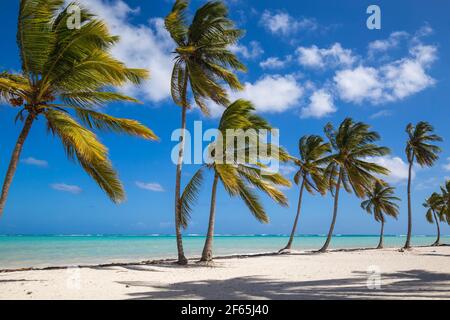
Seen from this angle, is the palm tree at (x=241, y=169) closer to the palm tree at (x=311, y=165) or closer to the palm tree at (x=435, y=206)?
the palm tree at (x=311, y=165)

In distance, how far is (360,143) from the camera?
23.0 m

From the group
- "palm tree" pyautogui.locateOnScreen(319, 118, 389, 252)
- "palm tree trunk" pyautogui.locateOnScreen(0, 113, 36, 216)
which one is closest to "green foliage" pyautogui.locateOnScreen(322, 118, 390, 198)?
"palm tree" pyautogui.locateOnScreen(319, 118, 389, 252)

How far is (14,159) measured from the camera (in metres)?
8.20

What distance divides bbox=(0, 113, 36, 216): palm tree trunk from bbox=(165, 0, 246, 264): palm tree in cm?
575

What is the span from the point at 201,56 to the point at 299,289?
933cm

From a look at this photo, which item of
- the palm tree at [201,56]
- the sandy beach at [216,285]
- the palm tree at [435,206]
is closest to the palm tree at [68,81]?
the sandy beach at [216,285]

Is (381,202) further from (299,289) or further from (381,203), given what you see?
(299,289)

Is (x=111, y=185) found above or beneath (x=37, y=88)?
beneath

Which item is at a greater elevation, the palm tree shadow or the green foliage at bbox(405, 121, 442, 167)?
the green foliage at bbox(405, 121, 442, 167)

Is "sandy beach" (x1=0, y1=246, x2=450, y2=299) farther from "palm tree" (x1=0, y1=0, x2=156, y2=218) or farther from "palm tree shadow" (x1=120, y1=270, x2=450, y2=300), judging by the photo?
"palm tree" (x1=0, y1=0, x2=156, y2=218)

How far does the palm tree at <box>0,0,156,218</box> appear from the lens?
801 cm

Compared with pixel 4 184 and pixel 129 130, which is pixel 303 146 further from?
pixel 4 184

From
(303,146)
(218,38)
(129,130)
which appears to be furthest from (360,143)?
(129,130)
